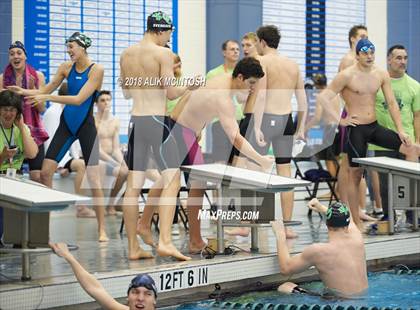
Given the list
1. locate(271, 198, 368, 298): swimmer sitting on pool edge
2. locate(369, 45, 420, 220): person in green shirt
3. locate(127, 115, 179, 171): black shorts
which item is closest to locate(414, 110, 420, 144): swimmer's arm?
locate(369, 45, 420, 220): person in green shirt

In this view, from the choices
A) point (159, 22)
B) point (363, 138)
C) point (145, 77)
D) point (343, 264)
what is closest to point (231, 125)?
point (145, 77)

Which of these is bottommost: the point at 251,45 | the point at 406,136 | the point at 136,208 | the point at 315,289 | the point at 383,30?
the point at 315,289

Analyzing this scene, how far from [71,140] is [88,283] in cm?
242

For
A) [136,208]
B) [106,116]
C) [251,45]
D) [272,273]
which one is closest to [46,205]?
[136,208]

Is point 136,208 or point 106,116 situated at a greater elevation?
point 106,116

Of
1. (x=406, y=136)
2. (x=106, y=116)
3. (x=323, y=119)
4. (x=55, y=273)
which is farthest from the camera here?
(x=323, y=119)

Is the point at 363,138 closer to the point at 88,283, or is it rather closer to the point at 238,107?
the point at 238,107

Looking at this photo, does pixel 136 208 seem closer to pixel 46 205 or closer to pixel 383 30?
pixel 46 205

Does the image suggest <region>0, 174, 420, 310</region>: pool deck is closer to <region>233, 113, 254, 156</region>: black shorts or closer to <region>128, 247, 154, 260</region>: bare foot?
<region>128, 247, 154, 260</region>: bare foot

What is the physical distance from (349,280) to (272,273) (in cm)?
65

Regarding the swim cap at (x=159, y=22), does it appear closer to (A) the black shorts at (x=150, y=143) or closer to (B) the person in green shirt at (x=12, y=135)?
(A) the black shorts at (x=150, y=143)

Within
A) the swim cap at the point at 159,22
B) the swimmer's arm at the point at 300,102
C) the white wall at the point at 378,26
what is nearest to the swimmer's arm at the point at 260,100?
the swimmer's arm at the point at 300,102

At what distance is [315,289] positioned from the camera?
22.0 ft

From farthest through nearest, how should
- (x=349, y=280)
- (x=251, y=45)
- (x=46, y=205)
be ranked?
(x=251, y=45) → (x=349, y=280) → (x=46, y=205)
